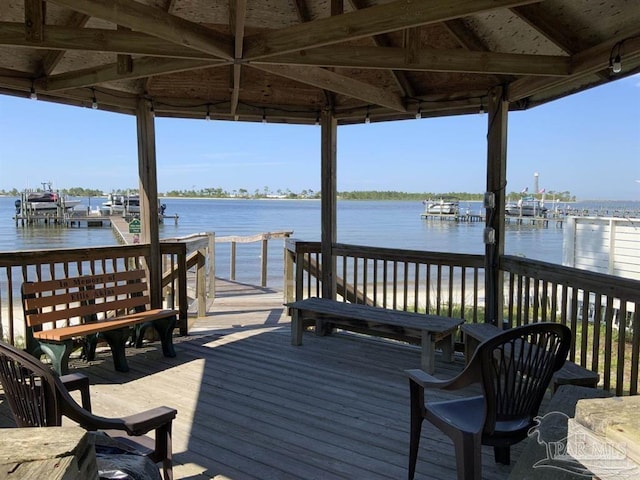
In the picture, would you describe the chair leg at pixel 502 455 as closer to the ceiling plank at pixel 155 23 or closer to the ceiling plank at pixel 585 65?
the ceiling plank at pixel 585 65

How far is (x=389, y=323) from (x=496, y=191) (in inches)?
59.5

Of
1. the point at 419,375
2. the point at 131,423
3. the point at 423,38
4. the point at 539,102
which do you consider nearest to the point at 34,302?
the point at 131,423

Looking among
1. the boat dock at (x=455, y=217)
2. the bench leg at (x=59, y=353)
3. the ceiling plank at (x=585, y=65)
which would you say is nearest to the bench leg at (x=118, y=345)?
the bench leg at (x=59, y=353)

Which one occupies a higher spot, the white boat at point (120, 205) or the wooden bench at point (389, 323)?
Result: the white boat at point (120, 205)

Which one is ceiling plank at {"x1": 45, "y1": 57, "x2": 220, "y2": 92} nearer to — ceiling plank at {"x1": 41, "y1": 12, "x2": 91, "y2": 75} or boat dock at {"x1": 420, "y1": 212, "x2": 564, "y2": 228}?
ceiling plank at {"x1": 41, "y1": 12, "x2": 91, "y2": 75}

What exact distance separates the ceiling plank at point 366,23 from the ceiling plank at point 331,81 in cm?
38

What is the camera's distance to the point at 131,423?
69.0 inches

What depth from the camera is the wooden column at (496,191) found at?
3945 millimetres

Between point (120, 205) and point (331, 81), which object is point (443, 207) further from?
point (331, 81)

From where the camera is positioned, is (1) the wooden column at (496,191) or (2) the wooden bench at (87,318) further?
(1) the wooden column at (496,191)

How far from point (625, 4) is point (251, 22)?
9.13ft

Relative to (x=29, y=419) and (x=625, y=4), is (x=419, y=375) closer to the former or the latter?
(x=29, y=419)

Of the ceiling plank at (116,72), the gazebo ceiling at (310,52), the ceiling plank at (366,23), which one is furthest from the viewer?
the ceiling plank at (116,72)

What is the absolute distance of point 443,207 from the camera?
36500mm
